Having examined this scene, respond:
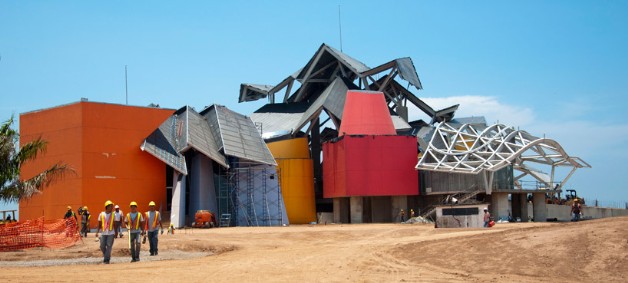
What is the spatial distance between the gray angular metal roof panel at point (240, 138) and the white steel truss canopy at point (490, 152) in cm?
1368

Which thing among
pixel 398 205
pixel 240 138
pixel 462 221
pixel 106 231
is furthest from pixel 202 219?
pixel 106 231

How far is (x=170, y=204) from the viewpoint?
53.3 m

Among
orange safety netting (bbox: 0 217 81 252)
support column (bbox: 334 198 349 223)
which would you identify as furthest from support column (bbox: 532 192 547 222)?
orange safety netting (bbox: 0 217 81 252)

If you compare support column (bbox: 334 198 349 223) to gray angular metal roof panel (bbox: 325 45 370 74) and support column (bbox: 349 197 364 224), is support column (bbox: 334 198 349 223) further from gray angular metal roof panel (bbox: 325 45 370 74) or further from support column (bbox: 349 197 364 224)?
gray angular metal roof panel (bbox: 325 45 370 74)

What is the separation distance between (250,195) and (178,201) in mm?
7477

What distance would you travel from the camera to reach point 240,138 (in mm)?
58000

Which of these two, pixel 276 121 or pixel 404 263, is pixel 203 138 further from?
pixel 404 263

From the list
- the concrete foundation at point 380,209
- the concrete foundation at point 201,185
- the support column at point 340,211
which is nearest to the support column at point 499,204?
the concrete foundation at point 380,209

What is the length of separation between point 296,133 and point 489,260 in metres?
55.9

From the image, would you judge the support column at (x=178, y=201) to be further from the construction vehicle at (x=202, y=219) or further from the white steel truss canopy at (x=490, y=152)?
the white steel truss canopy at (x=490, y=152)

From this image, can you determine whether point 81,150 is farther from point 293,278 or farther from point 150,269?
point 293,278

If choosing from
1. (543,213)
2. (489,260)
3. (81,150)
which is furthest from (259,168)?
(489,260)

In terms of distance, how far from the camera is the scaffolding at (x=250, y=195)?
5609 cm

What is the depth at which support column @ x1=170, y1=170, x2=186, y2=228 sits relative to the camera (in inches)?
1986
